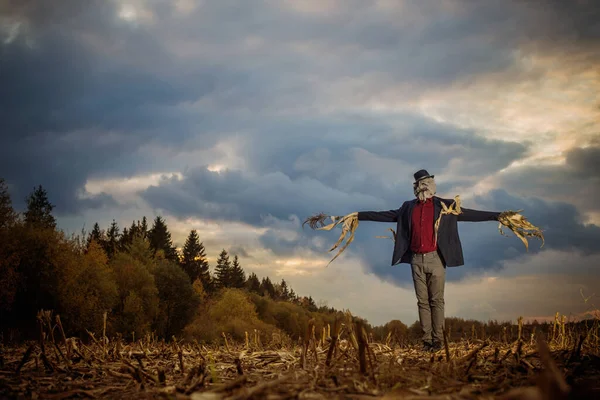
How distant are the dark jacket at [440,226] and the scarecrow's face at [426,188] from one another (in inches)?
9.3

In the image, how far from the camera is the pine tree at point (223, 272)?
11831 cm

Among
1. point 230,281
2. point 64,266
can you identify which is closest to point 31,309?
point 64,266

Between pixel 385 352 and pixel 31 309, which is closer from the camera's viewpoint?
pixel 385 352

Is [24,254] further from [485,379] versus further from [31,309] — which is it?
[485,379]

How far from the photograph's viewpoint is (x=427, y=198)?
1062 cm

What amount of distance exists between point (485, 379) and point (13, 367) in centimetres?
509

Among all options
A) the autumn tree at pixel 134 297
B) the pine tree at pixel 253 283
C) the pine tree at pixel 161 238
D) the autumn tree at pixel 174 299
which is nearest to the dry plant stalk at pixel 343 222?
the autumn tree at pixel 134 297

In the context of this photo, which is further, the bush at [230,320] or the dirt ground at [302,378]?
the bush at [230,320]

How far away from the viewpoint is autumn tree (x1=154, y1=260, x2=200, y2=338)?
65.8 metres

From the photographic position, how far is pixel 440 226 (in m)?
10.4

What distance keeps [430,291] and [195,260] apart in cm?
10876

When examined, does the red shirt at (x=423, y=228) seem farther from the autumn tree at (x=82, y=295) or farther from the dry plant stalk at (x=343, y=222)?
the autumn tree at (x=82, y=295)

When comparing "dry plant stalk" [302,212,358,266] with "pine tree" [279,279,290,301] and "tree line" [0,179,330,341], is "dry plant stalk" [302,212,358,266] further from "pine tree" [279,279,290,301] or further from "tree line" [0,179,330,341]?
"pine tree" [279,279,290,301]

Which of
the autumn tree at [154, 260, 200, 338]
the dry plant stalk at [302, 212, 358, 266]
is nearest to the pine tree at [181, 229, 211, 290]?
the autumn tree at [154, 260, 200, 338]
